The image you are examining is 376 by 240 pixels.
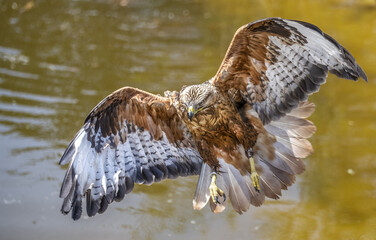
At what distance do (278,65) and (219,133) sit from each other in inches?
31.5

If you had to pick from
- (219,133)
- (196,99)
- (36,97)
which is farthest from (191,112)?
(36,97)

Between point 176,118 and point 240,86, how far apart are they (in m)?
0.67

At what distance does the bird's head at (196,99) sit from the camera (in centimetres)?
438

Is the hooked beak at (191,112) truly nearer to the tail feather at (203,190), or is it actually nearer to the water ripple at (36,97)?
the tail feather at (203,190)

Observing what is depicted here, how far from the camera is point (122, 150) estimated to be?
16.5 ft

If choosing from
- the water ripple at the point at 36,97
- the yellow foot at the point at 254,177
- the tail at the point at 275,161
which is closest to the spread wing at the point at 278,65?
the tail at the point at 275,161

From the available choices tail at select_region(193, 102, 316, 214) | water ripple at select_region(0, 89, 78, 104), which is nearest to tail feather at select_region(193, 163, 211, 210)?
tail at select_region(193, 102, 316, 214)

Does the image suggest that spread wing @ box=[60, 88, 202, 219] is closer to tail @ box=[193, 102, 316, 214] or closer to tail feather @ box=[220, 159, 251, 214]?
tail feather @ box=[220, 159, 251, 214]

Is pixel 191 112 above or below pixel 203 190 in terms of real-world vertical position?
above

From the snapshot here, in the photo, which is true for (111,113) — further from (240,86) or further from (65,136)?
(65,136)

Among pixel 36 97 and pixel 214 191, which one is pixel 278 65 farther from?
pixel 36 97

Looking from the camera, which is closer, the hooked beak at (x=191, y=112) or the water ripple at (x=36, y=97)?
the hooked beak at (x=191, y=112)

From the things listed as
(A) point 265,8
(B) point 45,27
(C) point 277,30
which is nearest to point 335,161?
(C) point 277,30

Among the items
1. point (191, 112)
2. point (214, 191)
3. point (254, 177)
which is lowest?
point (214, 191)
